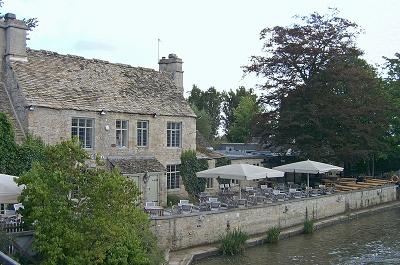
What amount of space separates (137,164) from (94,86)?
4918 mm

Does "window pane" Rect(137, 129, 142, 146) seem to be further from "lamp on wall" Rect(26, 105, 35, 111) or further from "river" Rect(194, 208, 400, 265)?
Result: "river" Rect(194, 208, 400, 265)

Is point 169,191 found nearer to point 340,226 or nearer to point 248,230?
point 248,230

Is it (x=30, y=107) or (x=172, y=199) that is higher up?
(x=30, y=107)

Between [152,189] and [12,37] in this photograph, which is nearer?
[12,37]

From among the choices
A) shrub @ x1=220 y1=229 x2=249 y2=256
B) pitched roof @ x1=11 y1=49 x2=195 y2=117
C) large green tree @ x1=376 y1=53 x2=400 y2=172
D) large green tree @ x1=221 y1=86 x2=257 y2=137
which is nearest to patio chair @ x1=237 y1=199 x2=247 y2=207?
shrub @ x1=220 y1=229 x2=249 y2=256

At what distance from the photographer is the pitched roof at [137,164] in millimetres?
25534

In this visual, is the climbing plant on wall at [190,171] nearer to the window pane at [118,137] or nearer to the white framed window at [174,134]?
the white framed window at [174,134]

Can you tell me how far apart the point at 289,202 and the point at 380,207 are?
10581 millimetres

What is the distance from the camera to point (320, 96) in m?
37.7

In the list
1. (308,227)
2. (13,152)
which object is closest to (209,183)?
(308,227)

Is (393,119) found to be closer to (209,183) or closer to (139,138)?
(209,183)

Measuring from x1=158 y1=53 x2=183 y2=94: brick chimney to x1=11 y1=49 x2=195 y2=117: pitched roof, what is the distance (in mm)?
654

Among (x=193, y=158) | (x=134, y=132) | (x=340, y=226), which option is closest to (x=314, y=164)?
(x=340, y=226)

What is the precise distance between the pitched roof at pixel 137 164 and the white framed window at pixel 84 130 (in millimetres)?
1486
